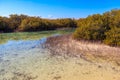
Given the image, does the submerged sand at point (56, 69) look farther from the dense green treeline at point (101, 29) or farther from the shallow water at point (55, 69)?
the dense green treeline at point (101, 29)

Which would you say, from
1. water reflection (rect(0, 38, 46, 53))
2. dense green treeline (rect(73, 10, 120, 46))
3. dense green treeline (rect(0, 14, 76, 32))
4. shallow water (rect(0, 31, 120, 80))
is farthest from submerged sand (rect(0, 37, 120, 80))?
dense green treeline (rect(0, 14, 76, 32))

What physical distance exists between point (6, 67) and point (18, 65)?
65 cm

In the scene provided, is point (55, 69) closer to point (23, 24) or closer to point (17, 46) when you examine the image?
point (17, 46)

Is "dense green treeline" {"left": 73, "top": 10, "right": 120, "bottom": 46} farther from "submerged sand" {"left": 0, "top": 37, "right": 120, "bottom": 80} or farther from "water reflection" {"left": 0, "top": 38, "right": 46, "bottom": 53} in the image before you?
"submerged sand" {"left": 0, "top": 37, "right": 120, "bottom": 80}

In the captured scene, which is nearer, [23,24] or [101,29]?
[101,29]

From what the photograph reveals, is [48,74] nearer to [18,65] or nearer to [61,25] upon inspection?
[18,65]

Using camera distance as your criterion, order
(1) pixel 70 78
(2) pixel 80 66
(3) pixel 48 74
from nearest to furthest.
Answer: (1) pixel 70 78 < (3) pixel 48 74 < (2) pixel 80 66

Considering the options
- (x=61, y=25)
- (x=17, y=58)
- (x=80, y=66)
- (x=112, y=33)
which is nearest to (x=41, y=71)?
(x=80, y=66)

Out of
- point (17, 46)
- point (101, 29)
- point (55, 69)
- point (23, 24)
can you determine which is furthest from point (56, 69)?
point (23, 24)

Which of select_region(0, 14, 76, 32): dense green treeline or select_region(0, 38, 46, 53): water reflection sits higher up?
select_region(0, 14, 76, 32): dense green treeline

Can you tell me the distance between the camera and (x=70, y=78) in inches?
312

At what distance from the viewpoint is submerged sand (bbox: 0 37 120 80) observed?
8.12 metres

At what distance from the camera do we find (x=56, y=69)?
30.3ft

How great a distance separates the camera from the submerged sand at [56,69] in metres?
8.12
